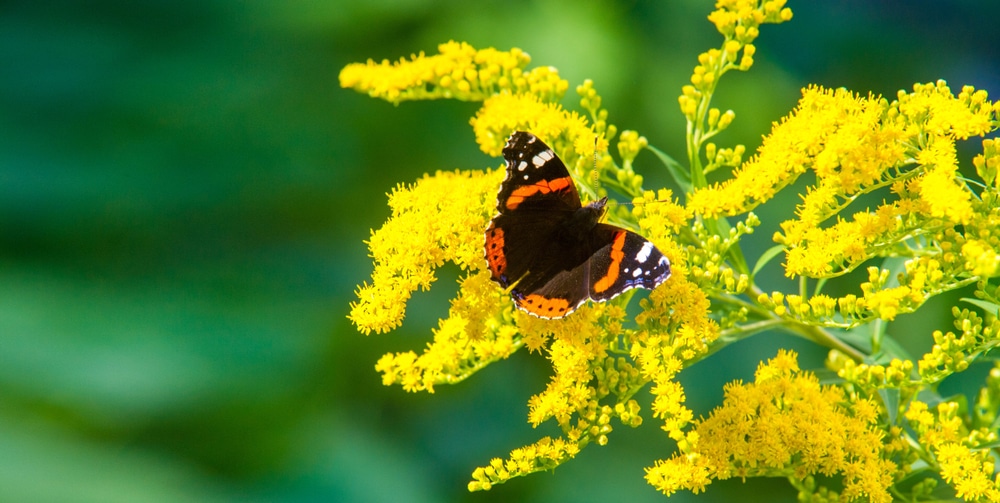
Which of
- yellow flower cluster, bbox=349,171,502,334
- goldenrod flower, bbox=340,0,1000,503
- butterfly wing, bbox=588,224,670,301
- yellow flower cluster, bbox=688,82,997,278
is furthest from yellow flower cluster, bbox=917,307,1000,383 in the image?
yellow flower cluster, bbox=349,171,502,334

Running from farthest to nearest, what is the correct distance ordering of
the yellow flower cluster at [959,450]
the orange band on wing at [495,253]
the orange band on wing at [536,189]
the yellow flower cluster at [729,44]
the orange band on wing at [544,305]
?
the yellow flower cluster at [729,44], the orange band on wing at [536,189], the orange band on wing at [495,253], the orange band on wing at [544,305], the yellow flower cluster at [959,450]

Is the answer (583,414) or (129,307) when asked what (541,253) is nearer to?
(583,414)

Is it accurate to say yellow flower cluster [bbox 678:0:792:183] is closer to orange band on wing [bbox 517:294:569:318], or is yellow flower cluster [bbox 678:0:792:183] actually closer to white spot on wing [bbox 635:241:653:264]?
white spot on wing [bbox 635:241:653:264]

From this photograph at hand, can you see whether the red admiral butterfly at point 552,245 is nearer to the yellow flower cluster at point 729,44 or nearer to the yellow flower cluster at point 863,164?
the yellow flower cluster at point 863,164

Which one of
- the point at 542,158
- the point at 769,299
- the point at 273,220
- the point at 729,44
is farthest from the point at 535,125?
the point at 273,220

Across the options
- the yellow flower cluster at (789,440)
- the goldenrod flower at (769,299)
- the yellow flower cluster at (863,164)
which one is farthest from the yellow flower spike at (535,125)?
the yellow flower cluster at (789,440)
